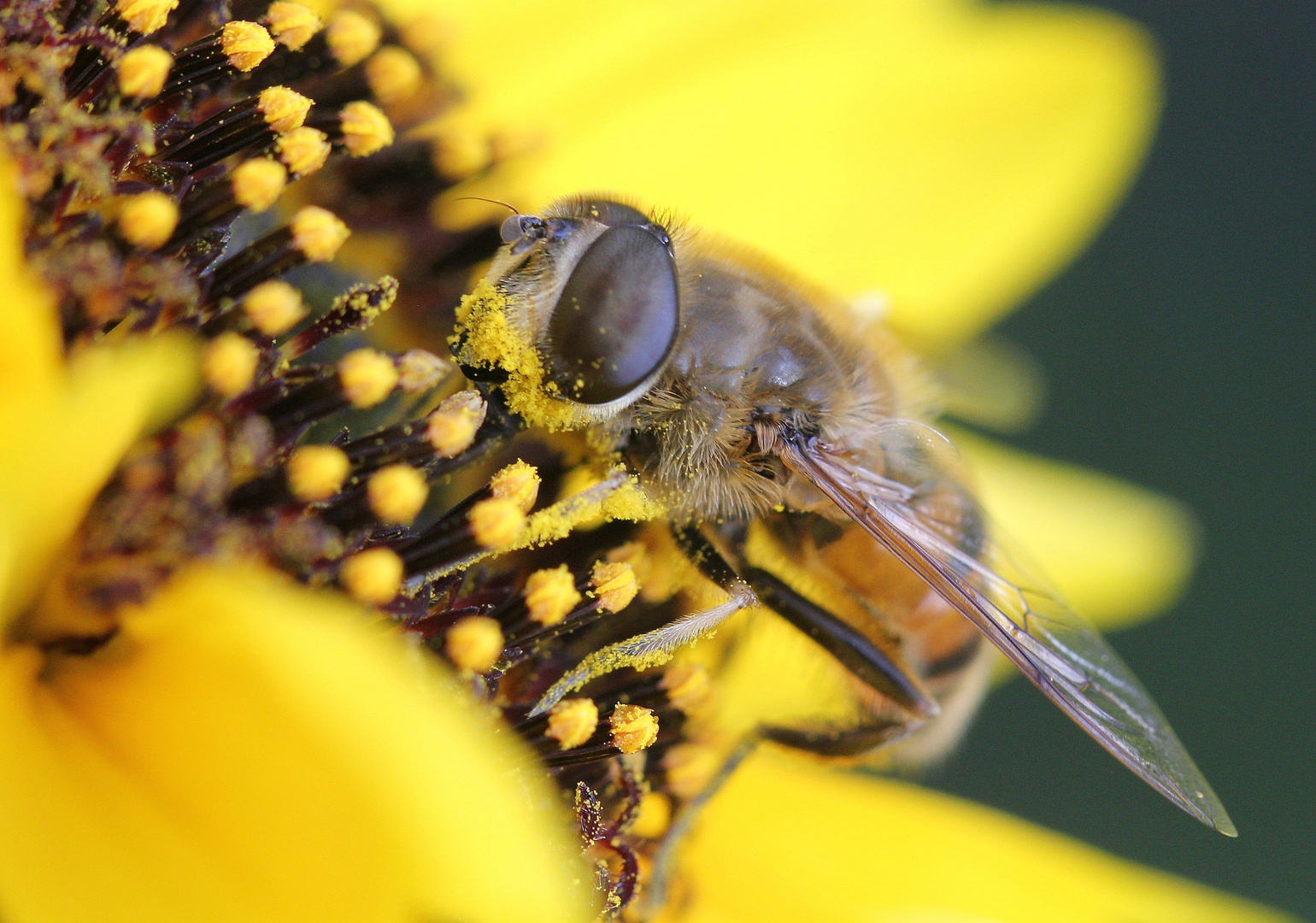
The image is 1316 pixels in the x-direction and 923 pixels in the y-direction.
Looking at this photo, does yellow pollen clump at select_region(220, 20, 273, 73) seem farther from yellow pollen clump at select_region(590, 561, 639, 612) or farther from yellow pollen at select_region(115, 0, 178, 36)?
yellow pollen clump at select_region(590, 561, 639, 612)

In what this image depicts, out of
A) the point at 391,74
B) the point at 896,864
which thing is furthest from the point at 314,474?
the point at 896,864

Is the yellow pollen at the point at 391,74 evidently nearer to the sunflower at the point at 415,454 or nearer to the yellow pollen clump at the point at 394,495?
the sunflower at the point at 415,454

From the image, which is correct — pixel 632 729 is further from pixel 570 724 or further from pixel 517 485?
pixel 517 485

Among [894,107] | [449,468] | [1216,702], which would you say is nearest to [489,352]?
[449,468]

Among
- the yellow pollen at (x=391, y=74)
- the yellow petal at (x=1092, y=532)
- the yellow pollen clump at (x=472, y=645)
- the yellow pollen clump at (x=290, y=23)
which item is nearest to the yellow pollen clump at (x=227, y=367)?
the yellow pollen clump at (x=472, y=645)

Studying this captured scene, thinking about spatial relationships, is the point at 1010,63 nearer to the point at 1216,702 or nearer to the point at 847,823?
the point at 847,823

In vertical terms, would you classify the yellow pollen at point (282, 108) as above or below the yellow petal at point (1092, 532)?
above
